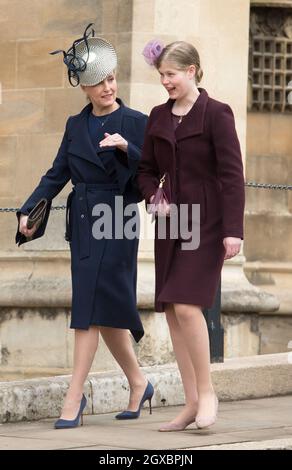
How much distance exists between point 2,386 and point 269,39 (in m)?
5.75

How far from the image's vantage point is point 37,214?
7.61 metres

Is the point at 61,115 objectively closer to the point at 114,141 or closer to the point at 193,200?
the point at 114,141

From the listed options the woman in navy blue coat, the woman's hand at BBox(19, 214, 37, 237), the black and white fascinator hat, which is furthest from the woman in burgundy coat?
the woman's hand at BBox(19, 214, 37, 237)

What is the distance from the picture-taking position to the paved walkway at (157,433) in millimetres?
6641

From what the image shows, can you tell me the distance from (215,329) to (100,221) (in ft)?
6.30

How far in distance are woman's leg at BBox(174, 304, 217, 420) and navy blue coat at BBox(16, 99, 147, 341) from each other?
0.47 metres

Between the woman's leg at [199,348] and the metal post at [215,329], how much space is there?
1.97m

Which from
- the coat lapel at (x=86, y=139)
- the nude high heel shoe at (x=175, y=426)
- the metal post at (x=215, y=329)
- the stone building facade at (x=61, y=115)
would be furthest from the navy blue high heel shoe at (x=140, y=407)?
the stone building facade at (x=61, y=115)

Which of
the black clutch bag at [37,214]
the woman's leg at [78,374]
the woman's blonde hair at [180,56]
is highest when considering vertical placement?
the woman's blonde hair at [180,56]

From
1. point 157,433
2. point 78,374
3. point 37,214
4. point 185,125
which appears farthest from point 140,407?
point 185,125

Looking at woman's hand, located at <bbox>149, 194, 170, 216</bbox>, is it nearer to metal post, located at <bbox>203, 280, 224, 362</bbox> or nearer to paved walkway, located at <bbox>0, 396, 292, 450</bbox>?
paved walkway, located at <bbox>0, 396, 292, 450</bbox>

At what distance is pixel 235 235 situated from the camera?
702cm

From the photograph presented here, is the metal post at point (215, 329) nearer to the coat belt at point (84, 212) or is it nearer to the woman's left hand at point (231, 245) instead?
the coat belt at point (84, 212)
